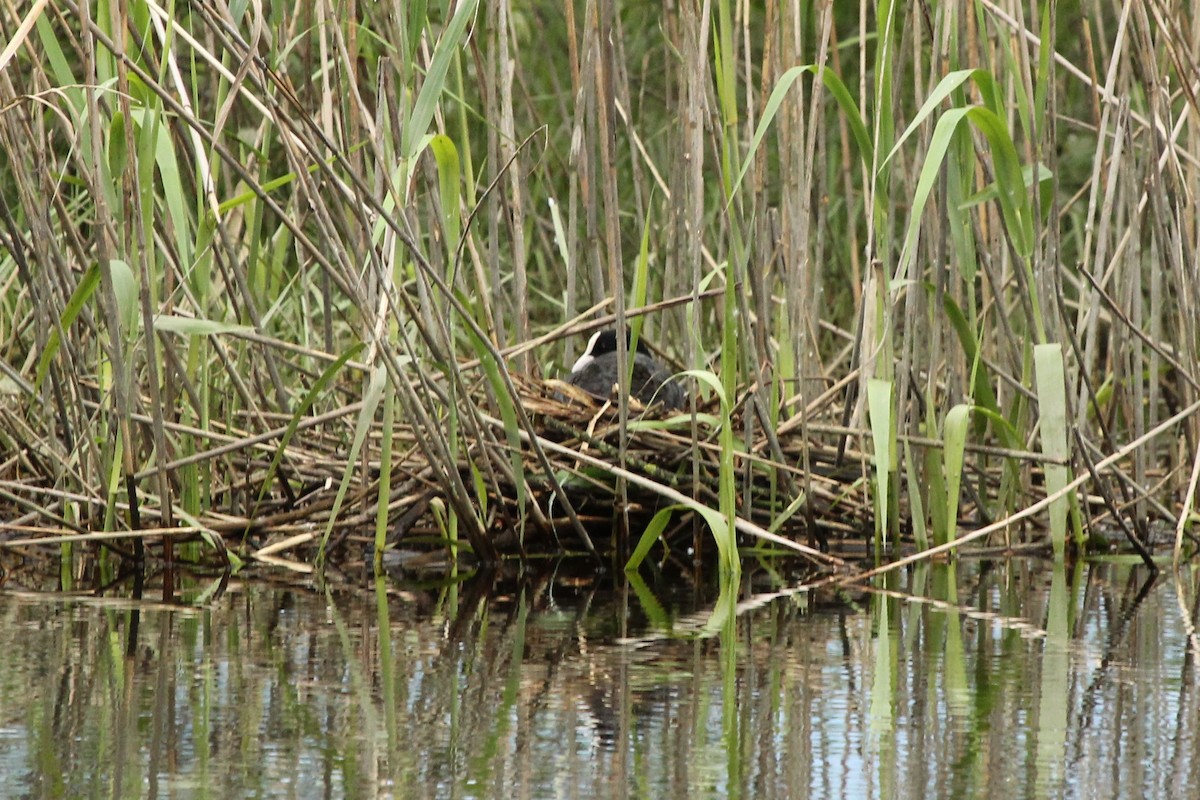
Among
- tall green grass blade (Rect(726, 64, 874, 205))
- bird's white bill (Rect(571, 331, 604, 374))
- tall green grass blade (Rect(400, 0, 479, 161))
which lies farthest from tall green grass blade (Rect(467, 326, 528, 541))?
bird's white bill (Rect(571, 331, 604, 374))

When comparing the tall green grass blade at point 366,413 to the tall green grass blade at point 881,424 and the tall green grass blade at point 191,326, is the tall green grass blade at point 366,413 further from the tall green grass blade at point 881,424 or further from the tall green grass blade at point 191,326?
the tall green grass blade at point 881,424

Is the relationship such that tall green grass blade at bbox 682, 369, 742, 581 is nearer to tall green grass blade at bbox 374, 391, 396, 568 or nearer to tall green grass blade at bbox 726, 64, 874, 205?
tall green grass blade at bbox 726, 64, 874, 205

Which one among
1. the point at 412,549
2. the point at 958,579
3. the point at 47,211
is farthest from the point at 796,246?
the point at 47,211

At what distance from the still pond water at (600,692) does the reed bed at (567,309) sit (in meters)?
0.31

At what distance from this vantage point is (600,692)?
2.24m

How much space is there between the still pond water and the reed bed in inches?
12.3

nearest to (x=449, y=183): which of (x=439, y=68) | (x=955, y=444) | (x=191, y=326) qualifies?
(x=439, y=68)

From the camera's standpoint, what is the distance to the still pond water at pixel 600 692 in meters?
1.78

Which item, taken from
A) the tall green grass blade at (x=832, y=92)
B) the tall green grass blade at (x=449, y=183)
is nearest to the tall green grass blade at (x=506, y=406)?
the tall green grass blade at (x=449, y=183)

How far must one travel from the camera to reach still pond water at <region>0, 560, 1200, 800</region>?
5.85ft

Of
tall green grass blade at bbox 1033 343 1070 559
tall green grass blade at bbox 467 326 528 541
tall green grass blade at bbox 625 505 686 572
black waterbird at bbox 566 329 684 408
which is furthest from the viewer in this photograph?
black waterbird at bbox 566 329 684 408

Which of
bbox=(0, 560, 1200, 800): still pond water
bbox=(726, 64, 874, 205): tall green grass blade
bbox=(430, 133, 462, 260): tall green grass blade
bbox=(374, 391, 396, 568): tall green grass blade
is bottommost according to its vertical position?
bbox=(0, 560, 1200, 800): still pond water

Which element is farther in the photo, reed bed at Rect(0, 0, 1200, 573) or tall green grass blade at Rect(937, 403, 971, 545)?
tall green grass blade at Rect(937, 403, 971, 545)

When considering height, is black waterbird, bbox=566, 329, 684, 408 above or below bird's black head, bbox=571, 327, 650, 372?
below
